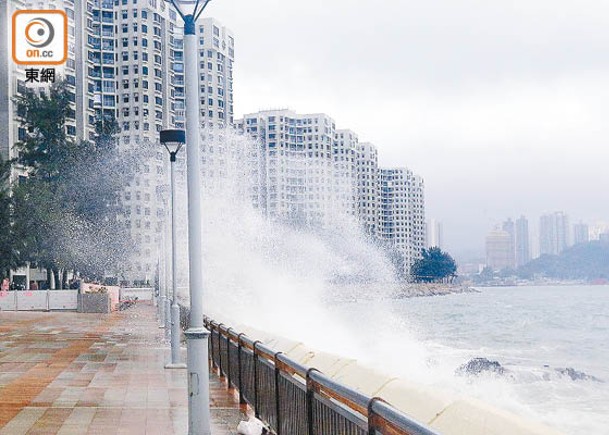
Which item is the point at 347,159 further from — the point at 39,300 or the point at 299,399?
the point at 299,399

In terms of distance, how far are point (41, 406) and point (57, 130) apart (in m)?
57.4

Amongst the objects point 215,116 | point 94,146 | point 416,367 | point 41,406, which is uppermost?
point 215,116

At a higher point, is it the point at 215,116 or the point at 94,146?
the point at 215,116

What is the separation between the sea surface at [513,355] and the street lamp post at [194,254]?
28.2 ft

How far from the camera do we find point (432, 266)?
188 metres

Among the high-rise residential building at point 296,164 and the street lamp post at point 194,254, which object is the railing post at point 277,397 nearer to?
the street lamp post at point 194,254

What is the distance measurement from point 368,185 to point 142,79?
5555cm

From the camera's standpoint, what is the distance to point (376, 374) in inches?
285

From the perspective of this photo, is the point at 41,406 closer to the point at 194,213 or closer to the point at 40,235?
the point at 194,213

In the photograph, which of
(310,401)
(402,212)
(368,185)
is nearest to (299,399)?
(310,401)

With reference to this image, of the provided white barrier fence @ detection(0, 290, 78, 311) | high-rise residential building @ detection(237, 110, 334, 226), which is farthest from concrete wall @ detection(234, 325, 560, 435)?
high-rise residential building @ detection(237, 110, 334, 226)

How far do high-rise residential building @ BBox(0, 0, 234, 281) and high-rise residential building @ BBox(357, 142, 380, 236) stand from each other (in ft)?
104

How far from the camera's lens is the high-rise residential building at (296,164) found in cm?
10556

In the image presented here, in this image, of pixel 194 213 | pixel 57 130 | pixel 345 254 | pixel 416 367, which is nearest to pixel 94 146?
pixel 57 130
